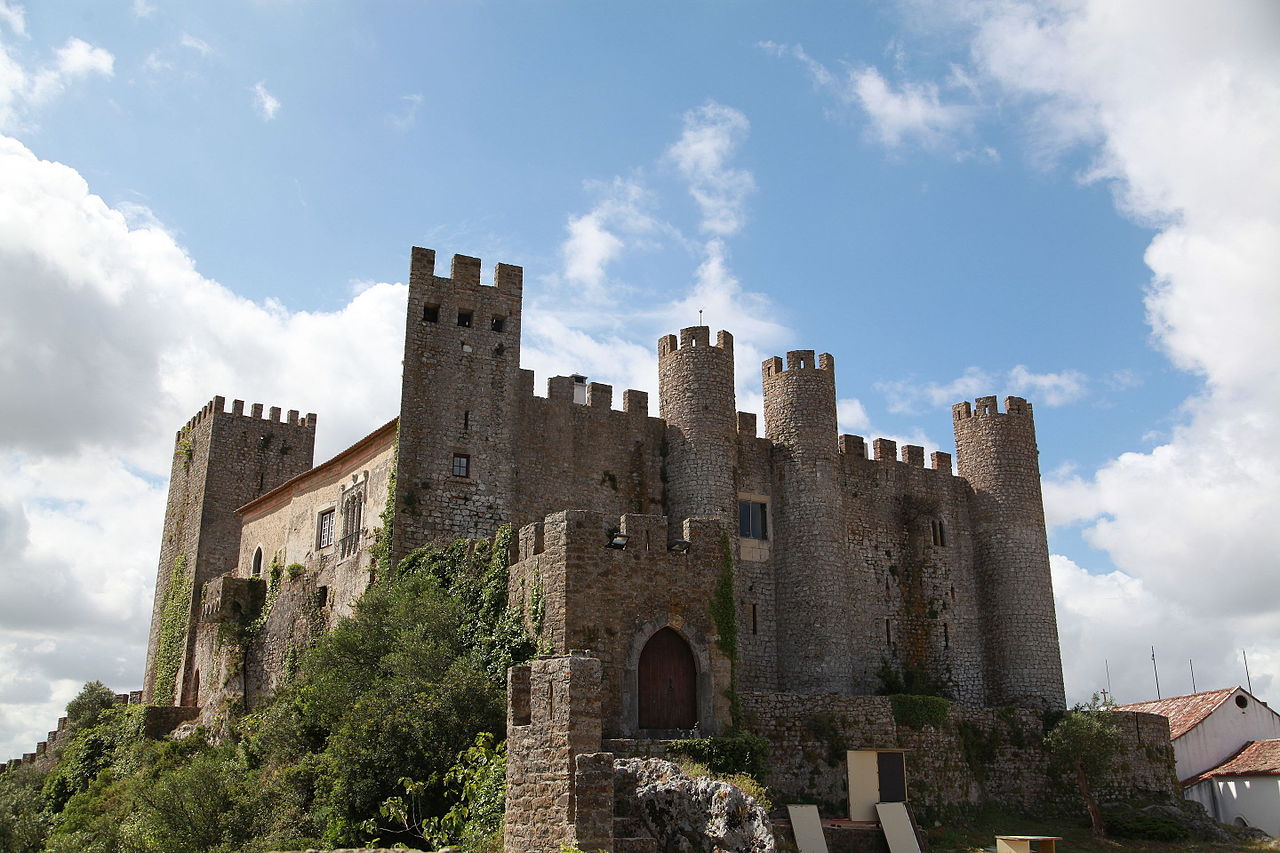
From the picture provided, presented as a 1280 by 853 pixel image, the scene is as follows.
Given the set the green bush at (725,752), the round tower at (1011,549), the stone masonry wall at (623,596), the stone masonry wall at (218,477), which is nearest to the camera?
the green bush at (725,752)

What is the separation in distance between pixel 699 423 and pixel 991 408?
1225 centimetres

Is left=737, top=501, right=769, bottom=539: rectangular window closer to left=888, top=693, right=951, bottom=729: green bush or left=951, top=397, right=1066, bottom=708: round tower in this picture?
left=888, top=693, right=951, bottom=729: green bush

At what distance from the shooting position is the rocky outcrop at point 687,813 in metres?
16.5

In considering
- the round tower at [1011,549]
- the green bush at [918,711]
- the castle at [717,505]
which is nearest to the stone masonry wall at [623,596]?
the castle at [717,505]

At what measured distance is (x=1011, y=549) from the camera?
3906cm

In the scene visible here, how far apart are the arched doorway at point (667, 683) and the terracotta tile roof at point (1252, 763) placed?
26.8 m

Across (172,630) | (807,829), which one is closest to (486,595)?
(807,829)

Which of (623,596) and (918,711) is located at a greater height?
(623,596)

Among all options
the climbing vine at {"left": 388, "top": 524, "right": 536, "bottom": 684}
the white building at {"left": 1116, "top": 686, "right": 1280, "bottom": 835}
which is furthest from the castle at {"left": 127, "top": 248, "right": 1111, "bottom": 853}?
the white building at {"left": 1116, "top": 686, "right": 1280, "bottom": 835}

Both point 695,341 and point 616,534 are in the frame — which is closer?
point 616,534

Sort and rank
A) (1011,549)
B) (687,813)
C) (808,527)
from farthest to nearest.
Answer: (1011,549) < (808,527) < (687,813)

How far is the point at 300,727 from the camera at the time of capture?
2641 cm

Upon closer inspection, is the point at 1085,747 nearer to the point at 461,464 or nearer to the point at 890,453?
the point at 890,453

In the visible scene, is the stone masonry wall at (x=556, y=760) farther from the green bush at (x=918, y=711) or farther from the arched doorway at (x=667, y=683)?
the green bush at (x=918, y=711)
